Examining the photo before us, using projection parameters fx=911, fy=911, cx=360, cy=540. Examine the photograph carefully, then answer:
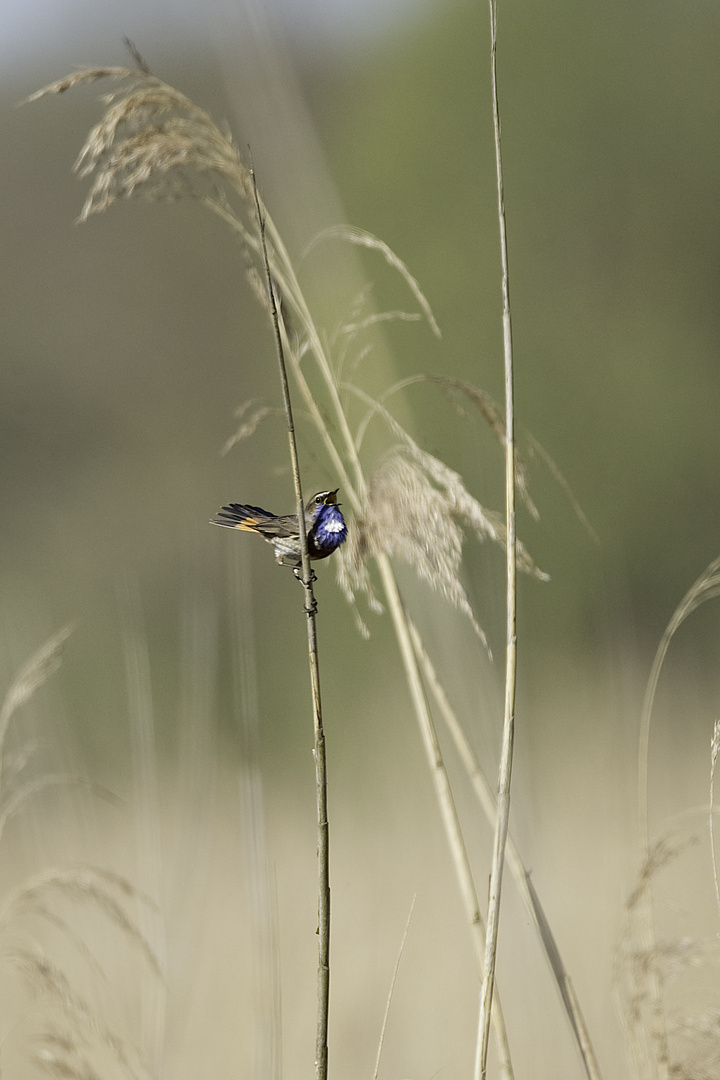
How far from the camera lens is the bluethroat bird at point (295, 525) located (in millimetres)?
1477

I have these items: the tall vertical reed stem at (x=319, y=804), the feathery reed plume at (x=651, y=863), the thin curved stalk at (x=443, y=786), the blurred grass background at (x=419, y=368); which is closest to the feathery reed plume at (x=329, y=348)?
the thin curved stalk at (x=443, y=786)

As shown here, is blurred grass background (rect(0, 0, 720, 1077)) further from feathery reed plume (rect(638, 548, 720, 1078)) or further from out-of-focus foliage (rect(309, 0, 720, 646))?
feathery reed plume (rect(638, 548, 720, 1078))

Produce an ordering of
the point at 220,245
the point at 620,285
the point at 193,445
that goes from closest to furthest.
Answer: the point at 620,285 → the point at 193,445 → the point at 220,245

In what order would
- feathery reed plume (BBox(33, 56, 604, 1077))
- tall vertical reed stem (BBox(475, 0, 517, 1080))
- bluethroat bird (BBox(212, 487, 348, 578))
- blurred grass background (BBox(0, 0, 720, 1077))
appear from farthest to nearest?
blurred grass background (BBox(0, 0, 720, 1077)) < bluethroat bird (BBox(212, 487, 348, 578)) < feathery reed plume (BBox(33, 56, 604, 1077)) < tall vertical reed stem (BBox(475, 0, 517, 1080))

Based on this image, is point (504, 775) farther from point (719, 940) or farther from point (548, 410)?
point (548, 410)

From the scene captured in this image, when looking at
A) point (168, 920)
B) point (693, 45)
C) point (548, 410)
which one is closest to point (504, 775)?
point (168, 920)

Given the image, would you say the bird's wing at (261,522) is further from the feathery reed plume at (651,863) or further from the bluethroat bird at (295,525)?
the feathery reed plume at (651,863)

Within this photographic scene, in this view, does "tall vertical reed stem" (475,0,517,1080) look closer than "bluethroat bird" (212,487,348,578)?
Yes

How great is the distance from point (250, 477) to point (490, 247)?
249 cm

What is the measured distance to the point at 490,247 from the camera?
636 centimetres

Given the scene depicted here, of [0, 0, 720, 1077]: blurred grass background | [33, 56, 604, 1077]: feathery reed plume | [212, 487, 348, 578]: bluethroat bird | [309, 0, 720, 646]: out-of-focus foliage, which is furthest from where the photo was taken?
[309, 0, 720, 646]: out-of-focus foliage

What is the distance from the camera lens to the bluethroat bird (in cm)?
148

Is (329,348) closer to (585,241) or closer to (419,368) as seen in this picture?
(419,368)

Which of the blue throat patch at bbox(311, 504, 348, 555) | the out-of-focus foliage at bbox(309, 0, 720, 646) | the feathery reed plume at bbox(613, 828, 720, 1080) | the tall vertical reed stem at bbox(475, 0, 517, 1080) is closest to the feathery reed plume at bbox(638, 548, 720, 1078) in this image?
the feathery reed plume at bbox(613, 828, 720, 1080)
